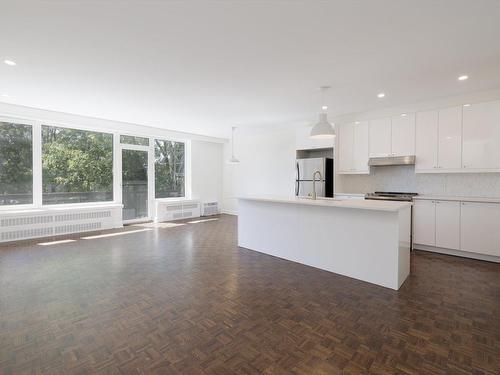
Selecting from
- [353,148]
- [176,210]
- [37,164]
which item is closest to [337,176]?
[353,148]

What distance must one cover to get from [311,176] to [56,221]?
5848 millimetres

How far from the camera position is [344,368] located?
1754 millimetres

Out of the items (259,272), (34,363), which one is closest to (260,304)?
(259,272)

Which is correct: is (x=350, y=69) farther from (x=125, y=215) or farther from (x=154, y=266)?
(x=125, y=215)

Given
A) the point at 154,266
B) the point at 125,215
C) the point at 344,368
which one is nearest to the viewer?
the point at 344,368

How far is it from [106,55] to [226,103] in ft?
7.64

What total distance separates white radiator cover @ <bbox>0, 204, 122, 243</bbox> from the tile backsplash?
568cm

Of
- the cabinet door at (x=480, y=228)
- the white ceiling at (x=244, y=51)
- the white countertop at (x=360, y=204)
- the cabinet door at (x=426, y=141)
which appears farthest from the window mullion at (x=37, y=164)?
the cabinet door at (x=480, y=228)

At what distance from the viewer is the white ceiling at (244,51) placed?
2277mm

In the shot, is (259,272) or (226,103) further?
(226,103)

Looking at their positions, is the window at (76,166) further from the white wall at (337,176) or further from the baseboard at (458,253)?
the baseboard at (458,253)

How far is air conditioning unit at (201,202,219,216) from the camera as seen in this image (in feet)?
28.5

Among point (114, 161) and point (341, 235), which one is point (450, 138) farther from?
point (114, 161)

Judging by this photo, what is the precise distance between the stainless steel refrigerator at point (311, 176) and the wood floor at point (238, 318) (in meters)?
2.57
